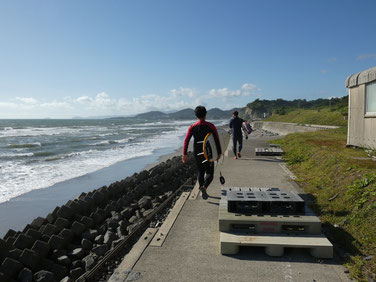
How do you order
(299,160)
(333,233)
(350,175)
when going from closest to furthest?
(333,233)
(350,175)
(299,160)

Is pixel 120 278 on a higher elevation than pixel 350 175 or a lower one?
lower

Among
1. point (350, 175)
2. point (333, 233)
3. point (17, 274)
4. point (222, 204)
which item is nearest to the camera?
point (17, 274)

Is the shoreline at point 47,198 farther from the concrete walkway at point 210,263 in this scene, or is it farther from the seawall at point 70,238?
the concrete walkway at point 210,263

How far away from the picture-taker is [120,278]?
327 centimetres

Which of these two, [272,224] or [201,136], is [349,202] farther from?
[201,136]

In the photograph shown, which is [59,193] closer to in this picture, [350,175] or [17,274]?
[17,274]

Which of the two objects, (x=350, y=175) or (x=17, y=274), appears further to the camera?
(x=350, y=175)

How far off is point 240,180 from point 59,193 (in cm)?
661

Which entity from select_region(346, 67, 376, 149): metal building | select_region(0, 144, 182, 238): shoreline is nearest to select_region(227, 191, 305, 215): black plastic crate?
select_region(346, 67, 376, 149): metal building

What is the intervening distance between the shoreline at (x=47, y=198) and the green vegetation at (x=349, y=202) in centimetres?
692

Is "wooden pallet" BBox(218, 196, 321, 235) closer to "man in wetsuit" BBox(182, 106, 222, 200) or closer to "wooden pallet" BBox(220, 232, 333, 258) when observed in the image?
"wooden pallet" BBox(220, 232, 333, 258)

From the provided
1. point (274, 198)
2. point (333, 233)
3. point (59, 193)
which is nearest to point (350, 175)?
point (333, 233)

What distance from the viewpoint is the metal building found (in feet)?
26.3

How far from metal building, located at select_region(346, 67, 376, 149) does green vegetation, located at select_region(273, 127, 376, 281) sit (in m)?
0.63
